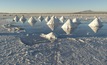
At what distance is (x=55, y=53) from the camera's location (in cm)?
1329

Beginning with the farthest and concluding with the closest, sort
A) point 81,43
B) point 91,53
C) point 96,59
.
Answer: point 81,43 → point 91,53 → point 96,59

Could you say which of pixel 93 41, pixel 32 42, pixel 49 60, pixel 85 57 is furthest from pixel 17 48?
pixel 93 41

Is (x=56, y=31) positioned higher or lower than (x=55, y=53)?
lower

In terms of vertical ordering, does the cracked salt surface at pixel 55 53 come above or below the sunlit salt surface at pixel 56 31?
above

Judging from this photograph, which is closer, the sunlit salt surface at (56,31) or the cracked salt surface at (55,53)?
the cracked salt surface at (55,53)

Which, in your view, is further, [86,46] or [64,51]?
[86,46]

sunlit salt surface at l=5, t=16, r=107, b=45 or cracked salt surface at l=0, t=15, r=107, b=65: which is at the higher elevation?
cracked salt surface at l=0, t=15, r=107, b=65

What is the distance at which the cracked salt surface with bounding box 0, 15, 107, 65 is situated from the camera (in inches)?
456

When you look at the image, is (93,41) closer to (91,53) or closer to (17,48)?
(91,53)

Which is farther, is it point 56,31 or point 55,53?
point 56,31

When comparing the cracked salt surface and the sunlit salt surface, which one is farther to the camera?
the sunlit salt surface

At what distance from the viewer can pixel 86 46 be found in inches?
595

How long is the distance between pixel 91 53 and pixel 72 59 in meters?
1.82

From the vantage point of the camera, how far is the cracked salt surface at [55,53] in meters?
11.6
